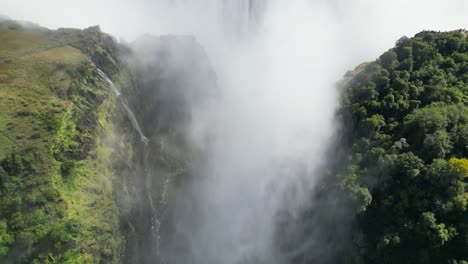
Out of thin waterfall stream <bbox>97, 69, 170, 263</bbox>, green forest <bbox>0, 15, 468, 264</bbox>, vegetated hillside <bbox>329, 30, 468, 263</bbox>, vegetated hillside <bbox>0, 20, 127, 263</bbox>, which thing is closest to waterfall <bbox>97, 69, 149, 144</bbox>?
thin waterfall stream <bbox>97, 69, 170, 263</bbox>

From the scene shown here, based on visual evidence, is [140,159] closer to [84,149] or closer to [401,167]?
[84,149]

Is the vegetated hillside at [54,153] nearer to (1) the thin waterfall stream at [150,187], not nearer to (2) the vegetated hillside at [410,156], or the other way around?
(1) the thin waterfall stream at [150,187]

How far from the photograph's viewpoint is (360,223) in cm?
4878

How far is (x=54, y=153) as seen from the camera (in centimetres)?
4266

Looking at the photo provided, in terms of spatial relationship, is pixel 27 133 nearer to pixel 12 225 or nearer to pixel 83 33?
pixel 12 225

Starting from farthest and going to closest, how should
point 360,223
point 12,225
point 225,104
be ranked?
point 225,104
point 360,223
point 12,225

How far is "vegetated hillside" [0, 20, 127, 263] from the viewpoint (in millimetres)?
38062

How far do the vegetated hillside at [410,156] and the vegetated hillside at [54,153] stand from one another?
34.8m

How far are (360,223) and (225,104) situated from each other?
43.0 m

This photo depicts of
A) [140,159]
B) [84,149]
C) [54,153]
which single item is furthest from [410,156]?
[54,153]

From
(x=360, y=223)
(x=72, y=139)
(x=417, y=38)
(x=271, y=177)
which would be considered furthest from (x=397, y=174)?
(x=72, y=139)

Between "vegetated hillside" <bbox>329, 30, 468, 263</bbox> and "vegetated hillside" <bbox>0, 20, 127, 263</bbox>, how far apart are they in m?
34.8

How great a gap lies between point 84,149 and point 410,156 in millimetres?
44056

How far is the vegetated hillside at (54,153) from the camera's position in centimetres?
3806
